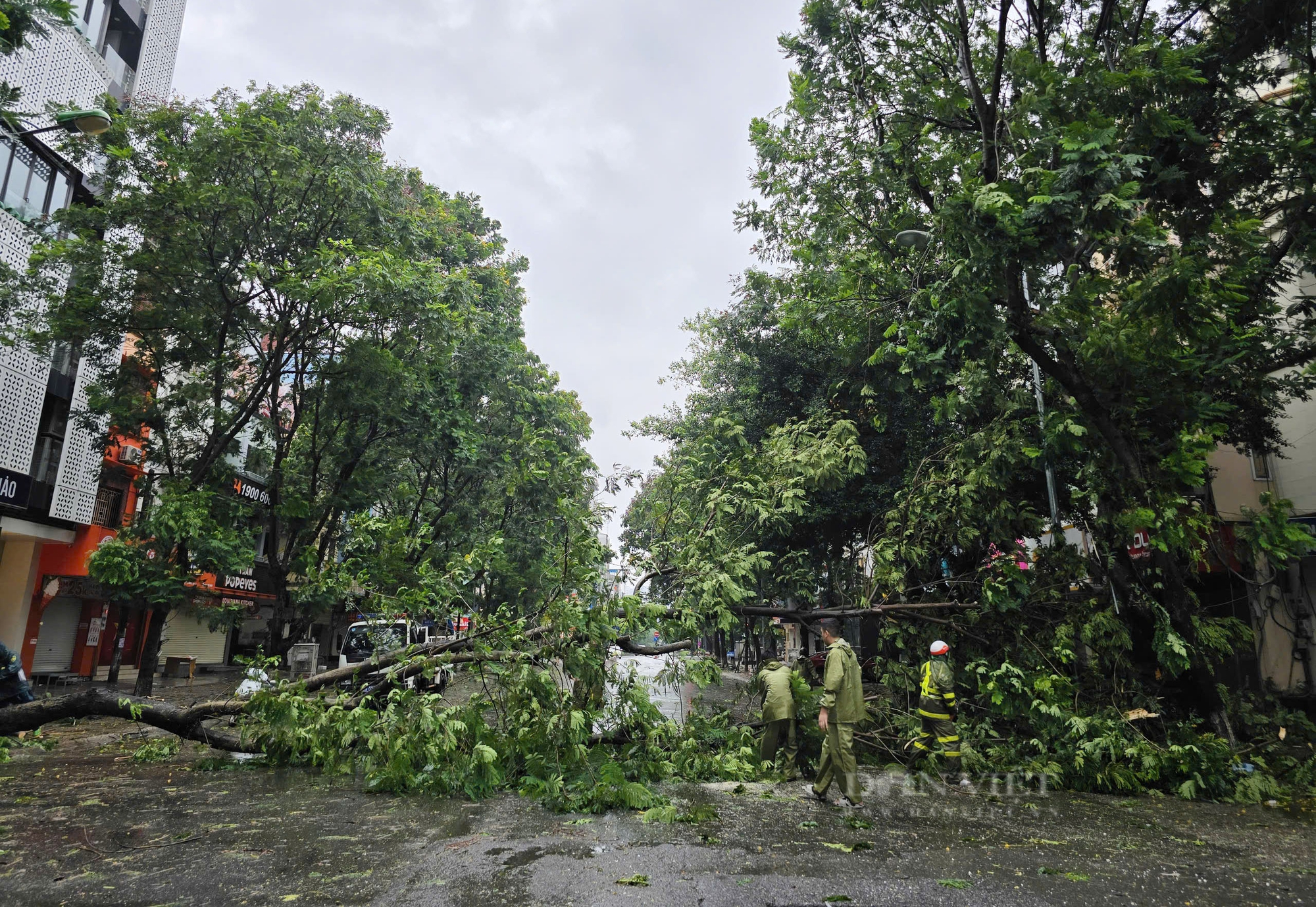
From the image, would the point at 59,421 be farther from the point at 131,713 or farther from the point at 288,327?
the point at 131,713

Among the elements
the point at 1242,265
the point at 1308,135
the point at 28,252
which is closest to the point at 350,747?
the point at 1242,265

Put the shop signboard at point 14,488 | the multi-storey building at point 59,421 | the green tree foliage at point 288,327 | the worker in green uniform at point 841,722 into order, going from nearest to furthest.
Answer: the worker in green uniform at point 841,722 → the green tree foliage at point 288,327 → the shop signboard at point 14,488 → the multi-storey building at point 59,421

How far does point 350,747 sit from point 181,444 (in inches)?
385

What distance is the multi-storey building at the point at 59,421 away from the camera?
1630cm

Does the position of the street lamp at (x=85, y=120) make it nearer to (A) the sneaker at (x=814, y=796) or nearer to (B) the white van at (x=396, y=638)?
(B) the white van at (x=396, y=638)

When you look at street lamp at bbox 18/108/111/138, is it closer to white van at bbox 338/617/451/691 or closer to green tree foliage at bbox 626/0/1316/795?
white van at bbox 338/617/451/691

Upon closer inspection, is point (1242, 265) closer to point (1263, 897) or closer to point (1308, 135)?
point (1308, 135)

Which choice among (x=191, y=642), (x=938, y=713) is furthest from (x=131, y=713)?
(x=191, y=642)

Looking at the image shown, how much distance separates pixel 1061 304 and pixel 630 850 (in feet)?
23.7

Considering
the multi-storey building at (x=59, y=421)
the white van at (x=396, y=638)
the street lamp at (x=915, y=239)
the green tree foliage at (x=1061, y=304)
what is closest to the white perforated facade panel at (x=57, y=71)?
the multi-storey building at (x=59, y=421)

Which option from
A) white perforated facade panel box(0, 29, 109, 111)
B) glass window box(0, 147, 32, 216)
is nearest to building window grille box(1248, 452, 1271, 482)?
white perforated facade panel box(0, 29, 109, 111)

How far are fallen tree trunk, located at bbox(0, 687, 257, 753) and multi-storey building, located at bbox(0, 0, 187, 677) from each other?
7.96m

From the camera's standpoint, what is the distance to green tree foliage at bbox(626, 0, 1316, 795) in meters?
8.11

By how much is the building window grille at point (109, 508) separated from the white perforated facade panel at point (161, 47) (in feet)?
36.0
